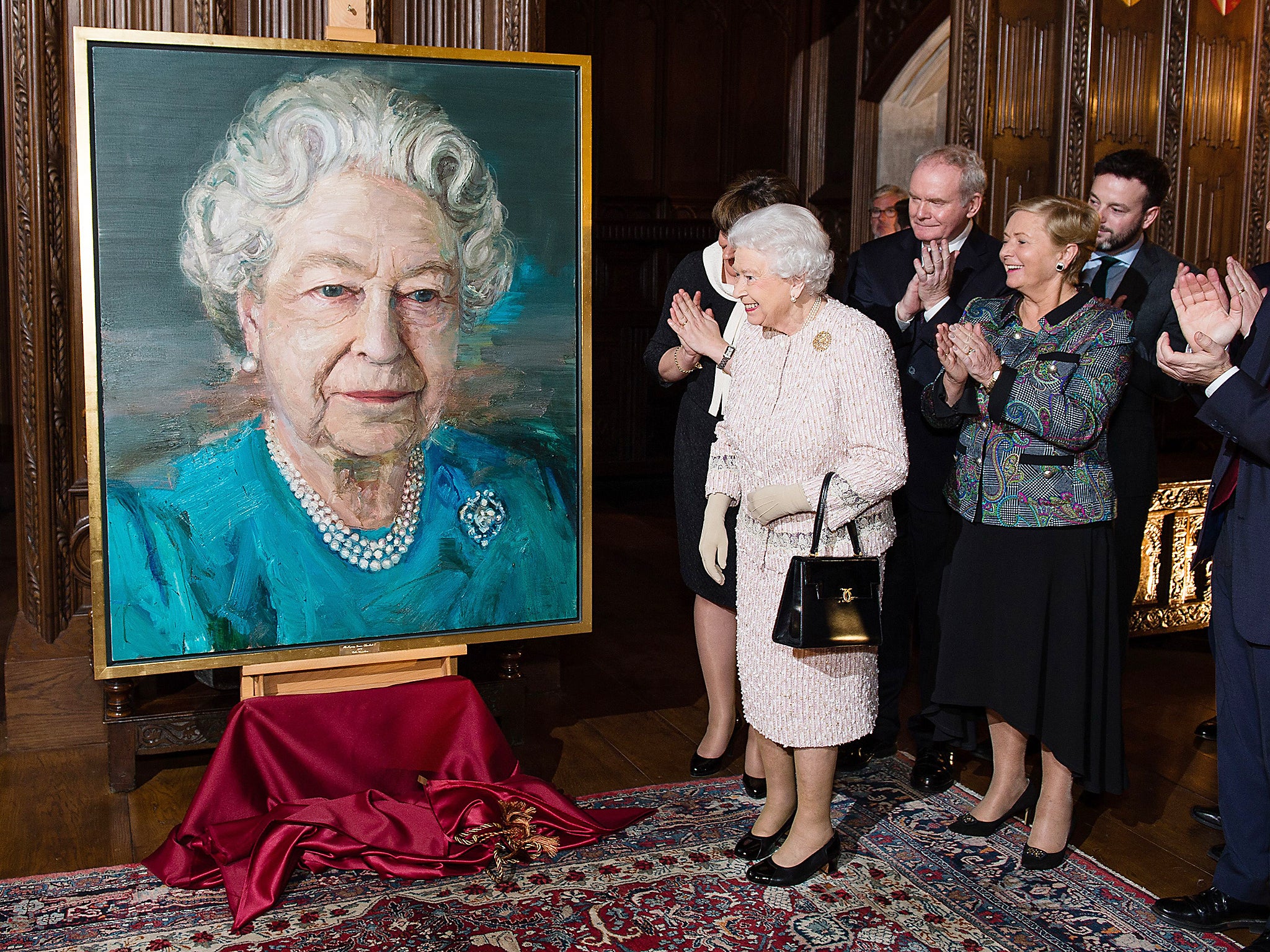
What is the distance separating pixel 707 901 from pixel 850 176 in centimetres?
683

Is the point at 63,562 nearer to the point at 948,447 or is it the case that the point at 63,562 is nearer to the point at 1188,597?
the point at 948,447

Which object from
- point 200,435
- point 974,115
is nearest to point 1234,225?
point 974,115

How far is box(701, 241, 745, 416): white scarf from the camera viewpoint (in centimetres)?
364

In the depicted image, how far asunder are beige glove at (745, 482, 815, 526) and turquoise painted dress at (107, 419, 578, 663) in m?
0.92

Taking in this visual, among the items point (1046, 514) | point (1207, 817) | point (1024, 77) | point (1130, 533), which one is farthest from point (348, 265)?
point (1024, 77)

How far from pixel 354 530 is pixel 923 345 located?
185 cm

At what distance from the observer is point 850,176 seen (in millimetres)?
8906

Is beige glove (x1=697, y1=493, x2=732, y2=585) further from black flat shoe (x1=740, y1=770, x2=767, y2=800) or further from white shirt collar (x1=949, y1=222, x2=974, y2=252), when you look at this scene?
white shirt collar (x1=949, y1=222, x2=974, y2=252)

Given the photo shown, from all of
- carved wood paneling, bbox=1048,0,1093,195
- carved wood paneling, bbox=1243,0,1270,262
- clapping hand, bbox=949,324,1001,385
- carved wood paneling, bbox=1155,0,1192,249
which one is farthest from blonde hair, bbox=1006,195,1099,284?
carved wood paneling, bbox=1243,0,1270,262

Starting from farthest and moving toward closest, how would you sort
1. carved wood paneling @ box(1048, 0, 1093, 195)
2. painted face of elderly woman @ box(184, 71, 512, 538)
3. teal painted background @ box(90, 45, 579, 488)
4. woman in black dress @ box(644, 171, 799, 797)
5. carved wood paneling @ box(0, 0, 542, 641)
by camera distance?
1. carved wood paneling @ box(1048, 0, 1093, 195)
2. carved wood paneling @ box(0, 0, 542, 641)
3. woman in black dress @ box(644, 171, 799, 797)
4. painted face of elderly woman @ box(184, 71, 512, 538)
5. teal painted background @ box(90, 45, 579, 488)

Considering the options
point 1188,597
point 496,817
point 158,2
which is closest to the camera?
point 496,817

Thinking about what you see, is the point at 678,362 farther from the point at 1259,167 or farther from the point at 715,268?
the point at 1259,167

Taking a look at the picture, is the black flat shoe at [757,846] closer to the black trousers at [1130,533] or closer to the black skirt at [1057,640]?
the black skirt at [1057,640]

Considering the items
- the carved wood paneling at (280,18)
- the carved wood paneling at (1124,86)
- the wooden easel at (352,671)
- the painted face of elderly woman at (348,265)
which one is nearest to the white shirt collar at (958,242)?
the painted face of elderly woman at (348,265)
